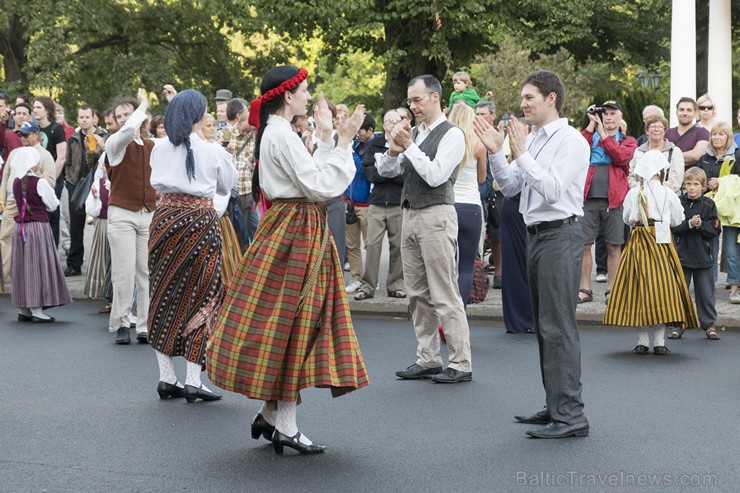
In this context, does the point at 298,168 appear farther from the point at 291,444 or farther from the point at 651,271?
the point at 651,271

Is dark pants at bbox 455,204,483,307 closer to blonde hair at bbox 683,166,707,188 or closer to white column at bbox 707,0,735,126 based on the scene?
blonde hair at bbox 683,166,707,188

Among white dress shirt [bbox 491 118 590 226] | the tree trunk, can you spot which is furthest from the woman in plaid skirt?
the tree trunk

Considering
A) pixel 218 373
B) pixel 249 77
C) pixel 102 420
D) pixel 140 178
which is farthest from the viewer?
pixel 249 77

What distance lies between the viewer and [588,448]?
21.4 feet

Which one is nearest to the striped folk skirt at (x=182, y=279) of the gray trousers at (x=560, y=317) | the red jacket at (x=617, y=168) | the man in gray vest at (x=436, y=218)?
the man in gray vest at (x=436, y=218)

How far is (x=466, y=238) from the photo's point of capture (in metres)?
9.62

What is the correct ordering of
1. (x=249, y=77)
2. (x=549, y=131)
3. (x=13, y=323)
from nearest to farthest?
1. (x=549, y=131)
2. (x=13, y=323)
3. (x=249, y=77)

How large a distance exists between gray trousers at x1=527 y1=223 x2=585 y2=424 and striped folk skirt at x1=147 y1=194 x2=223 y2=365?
2.35 m

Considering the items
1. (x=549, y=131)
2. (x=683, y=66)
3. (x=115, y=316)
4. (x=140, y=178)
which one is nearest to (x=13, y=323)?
(x=115, y=316)

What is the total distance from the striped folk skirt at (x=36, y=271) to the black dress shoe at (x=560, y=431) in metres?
6.72

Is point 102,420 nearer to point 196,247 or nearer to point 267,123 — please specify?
point 196,247

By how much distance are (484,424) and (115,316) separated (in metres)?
4.60

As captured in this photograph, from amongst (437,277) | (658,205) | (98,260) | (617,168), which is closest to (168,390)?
(437,277)

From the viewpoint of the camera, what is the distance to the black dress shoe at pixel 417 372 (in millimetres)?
8734
